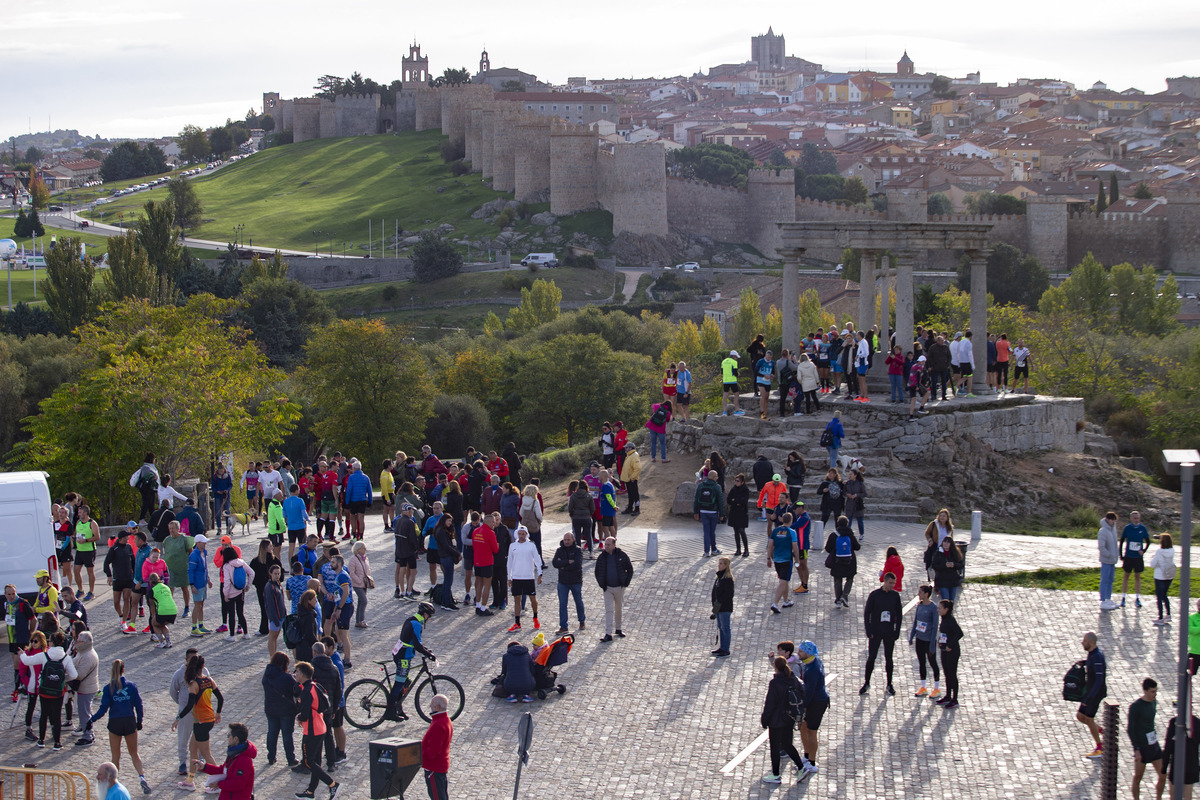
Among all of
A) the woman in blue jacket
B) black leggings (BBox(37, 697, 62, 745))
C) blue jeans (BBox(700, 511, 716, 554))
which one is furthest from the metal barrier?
blue jeans (BBox(700, 511, 716, 554))

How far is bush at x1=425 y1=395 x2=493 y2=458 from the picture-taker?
1752 inches

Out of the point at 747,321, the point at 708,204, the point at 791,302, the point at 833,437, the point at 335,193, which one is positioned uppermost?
the point at 335,193

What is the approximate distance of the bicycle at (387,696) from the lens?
12062mm

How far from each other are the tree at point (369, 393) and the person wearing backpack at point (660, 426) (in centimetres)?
1618

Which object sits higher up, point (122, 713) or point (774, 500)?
point (774, 500)

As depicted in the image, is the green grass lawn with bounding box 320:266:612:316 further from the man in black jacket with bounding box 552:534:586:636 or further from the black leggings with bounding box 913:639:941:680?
the black leggings with bounding box 913:639:941:680

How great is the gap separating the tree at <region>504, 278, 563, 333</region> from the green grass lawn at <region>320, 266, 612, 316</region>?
10561mm

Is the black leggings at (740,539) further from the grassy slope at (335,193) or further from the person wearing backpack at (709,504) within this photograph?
the grassy slope at (335,193)

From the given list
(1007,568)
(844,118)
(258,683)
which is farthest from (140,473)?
(844,118)

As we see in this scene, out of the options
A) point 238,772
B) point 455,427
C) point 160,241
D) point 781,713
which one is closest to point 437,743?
point 238,772

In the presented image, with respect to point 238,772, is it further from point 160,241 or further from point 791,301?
point 160,241

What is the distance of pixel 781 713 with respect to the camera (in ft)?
35.7

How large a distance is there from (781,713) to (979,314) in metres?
15.1

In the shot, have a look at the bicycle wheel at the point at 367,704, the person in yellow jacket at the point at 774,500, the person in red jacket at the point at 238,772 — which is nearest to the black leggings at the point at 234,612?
the bicycle wheel at the point at 367,704
